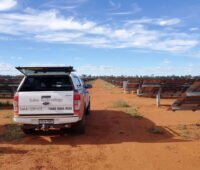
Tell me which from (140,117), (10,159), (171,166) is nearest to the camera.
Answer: (171,166)

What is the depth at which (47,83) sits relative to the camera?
11.1 metres

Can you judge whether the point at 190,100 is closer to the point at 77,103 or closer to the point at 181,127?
the point at 181,127

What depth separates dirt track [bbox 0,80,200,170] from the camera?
7.36 m

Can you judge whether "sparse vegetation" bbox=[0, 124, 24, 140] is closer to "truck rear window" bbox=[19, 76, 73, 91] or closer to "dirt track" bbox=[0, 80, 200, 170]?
"dirt track" bbox=[0, 80, 200, 170]

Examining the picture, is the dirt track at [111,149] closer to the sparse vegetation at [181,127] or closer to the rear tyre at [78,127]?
the sparse vegetation at [181,127]

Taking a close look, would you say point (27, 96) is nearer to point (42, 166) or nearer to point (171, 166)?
point (42, 166)

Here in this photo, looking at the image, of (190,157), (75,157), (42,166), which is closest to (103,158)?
(75,157)

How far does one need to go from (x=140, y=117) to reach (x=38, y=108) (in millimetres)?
6307

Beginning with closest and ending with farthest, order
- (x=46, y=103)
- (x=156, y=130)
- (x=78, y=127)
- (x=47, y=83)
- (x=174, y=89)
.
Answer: (x=46, y=103) → (x=78, y=127) → (x=47, y=83) → (x=156, y=130) → (x=174, y=89)

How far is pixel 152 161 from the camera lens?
7590 millimetres

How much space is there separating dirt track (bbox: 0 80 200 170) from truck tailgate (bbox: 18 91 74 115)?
89 cm

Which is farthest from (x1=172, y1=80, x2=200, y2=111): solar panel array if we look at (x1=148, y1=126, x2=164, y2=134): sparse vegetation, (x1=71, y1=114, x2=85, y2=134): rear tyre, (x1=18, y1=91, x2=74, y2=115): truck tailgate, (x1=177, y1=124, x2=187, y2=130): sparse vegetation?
(x1=18, y1=91, x2=74, y2=115): truck tailgate

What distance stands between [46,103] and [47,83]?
1.64 meters

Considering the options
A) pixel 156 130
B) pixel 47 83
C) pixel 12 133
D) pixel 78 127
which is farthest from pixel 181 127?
pixel 12 133
